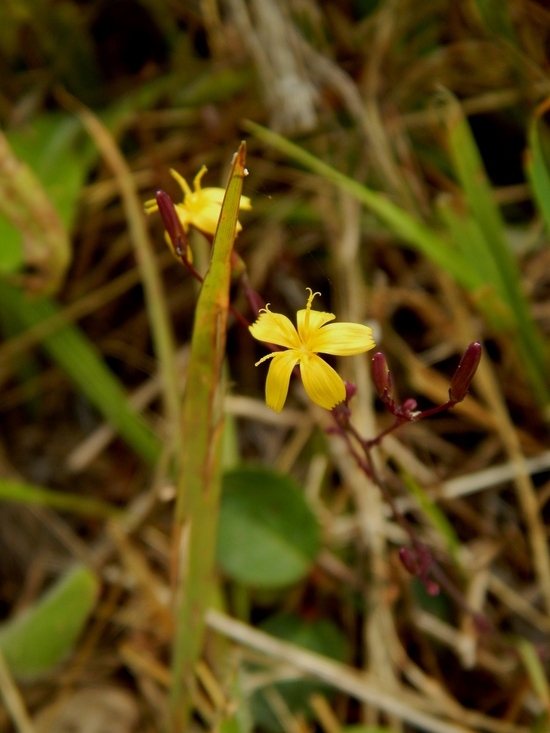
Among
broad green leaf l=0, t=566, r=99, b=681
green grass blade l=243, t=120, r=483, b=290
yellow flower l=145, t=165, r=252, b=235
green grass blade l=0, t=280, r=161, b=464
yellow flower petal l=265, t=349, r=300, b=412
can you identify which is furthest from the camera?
green grass blade l=0, t=280, r=161, b=464

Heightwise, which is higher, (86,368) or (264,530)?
(86,368)

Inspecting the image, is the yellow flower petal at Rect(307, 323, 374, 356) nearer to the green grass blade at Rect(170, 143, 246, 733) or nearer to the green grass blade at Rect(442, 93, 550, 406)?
the green grass blade at Rect(170, 143, 246, 733)

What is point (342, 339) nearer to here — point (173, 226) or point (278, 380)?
point (278, 380)

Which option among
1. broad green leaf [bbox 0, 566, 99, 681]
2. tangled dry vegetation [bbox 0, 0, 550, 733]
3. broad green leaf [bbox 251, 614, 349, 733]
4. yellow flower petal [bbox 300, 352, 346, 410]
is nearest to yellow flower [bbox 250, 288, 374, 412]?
yellow flower petal [bbox 300, 352, 346, 410]

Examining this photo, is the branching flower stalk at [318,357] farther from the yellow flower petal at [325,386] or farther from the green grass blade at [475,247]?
the green grass blade at [475,247]

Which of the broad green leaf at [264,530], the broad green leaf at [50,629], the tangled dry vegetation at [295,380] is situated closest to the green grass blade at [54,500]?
the tangled dry vegetation at [295,380]

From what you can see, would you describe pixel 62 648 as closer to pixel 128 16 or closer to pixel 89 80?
pixel 89 80

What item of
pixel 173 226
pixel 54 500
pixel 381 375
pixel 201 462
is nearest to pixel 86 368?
pixel 54 500
